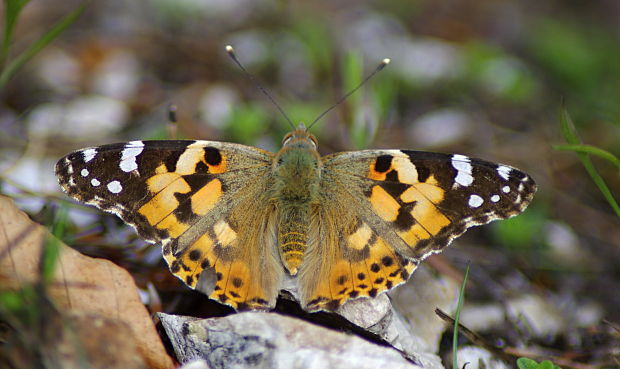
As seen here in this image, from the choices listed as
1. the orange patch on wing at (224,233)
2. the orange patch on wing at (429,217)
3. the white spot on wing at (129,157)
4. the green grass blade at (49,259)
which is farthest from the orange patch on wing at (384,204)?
the green grass blade at (49,259)

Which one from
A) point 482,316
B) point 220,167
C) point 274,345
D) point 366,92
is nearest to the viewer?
point 274,345

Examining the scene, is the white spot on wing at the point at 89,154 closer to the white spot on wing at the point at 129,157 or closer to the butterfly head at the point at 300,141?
the white spot on wing at the point at 129,157

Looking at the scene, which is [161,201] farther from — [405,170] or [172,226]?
[405,170]

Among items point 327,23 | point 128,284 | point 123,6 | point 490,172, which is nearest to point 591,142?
point 490,172

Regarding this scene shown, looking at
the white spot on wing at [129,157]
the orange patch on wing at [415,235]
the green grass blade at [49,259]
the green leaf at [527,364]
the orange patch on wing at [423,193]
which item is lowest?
the green leaf at [527,364]

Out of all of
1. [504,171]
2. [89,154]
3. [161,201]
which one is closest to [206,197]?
[161,201]
